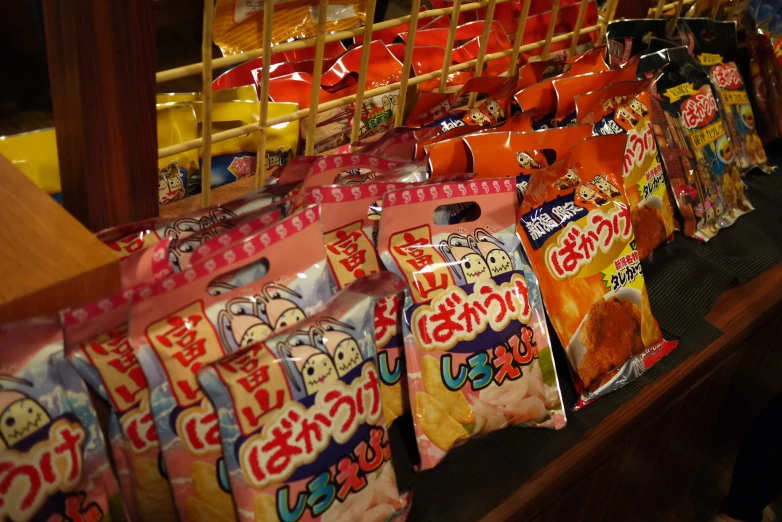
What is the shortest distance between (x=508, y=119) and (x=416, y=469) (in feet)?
2.01

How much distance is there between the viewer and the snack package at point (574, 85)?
4.21 feet

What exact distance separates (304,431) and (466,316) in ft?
0.91

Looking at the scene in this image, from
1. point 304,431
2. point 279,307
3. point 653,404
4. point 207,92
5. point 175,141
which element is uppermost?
point 207,92

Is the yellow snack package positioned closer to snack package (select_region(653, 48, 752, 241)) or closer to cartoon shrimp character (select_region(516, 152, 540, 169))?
cartoon shrimp character (select_region(516, 152, 540, 169))

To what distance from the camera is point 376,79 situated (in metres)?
1.30

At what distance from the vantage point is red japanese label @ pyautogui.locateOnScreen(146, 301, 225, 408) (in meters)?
0.73

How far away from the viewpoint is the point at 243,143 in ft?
3.75

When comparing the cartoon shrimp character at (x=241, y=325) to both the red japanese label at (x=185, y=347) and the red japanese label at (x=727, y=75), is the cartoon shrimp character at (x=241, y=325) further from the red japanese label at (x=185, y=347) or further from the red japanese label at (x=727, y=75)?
the red japanese label at (x=727, y=75)

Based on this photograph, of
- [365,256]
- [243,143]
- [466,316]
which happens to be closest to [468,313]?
[466,316]

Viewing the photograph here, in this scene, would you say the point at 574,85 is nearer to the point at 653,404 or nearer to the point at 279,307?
the point at 653,404

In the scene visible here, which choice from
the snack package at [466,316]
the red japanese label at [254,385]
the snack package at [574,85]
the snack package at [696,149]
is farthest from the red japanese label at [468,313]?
the snack package at [696,149]

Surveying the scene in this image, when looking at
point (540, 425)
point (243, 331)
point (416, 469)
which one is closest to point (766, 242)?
point (540, 425)

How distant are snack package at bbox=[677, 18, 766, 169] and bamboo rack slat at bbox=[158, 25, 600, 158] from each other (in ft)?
0.99

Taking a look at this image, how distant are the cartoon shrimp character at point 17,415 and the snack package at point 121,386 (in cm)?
5
